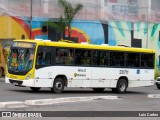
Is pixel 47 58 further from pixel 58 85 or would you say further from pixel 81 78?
pixel 81 78

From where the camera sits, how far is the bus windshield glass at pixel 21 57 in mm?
22547

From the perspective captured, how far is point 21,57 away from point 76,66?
3.07 m

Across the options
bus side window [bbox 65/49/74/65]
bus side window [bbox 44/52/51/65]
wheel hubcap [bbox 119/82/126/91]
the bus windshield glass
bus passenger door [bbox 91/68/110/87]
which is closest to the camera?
the bus windshield glass

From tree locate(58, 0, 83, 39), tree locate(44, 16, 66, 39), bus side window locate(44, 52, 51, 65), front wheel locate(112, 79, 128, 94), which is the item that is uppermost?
tree locate(58, 0, 83, 39)

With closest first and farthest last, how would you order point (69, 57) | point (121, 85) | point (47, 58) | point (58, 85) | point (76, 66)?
point (47, 58)
point (58, 85)
point (69, 57)
point (76, 66)
point (121, 85)

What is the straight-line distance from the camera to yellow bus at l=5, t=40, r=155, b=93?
22.6 m

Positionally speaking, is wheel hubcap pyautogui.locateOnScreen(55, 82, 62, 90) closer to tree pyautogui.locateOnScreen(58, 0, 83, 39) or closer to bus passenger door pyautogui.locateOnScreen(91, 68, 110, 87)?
bus passenger door pyautogui.locateOnScreen(91, 68, 110, 87)

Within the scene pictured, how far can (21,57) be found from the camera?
904 inches

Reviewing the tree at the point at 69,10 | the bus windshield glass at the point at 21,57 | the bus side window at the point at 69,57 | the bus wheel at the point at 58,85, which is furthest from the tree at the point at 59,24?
the bus wheel at the point at 58,85

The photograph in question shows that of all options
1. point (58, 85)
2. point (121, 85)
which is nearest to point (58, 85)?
point (58, 85)

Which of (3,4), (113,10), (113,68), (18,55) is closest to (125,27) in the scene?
(113,10)

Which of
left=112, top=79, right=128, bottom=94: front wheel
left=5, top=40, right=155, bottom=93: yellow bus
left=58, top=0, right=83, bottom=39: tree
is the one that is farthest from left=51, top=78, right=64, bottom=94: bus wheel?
left=58, top=0, right=83, bottom=39: tree

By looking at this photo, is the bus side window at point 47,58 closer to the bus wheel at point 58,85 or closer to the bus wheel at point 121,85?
the bus wheel at point 58,85

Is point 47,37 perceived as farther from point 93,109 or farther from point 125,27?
point 93,109
